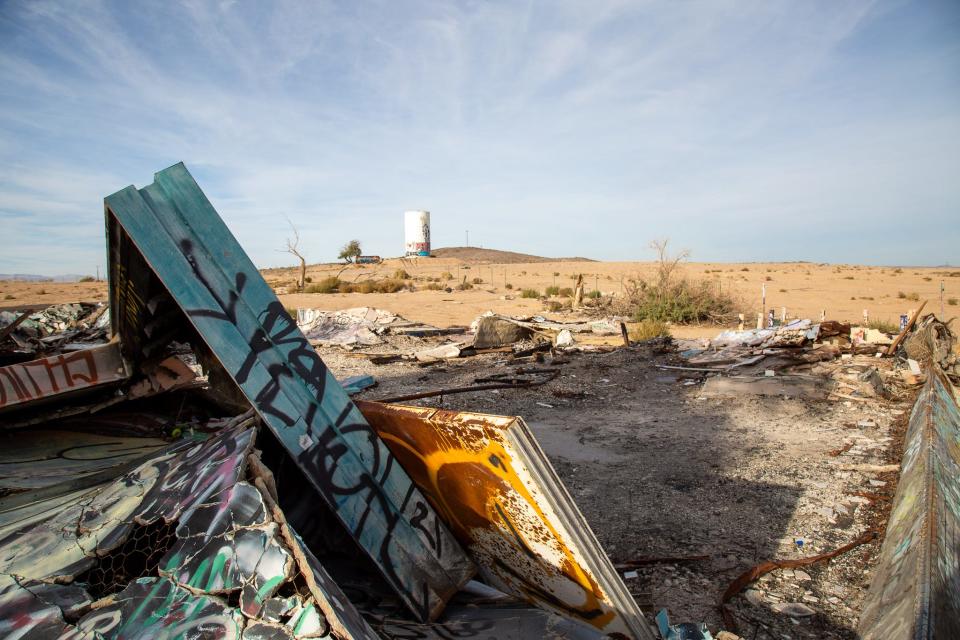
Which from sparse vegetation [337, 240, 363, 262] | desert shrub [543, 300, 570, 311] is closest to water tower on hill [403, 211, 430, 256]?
sparse vegetation [337, 240, 363, 262]

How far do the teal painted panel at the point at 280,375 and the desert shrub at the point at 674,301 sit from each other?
14740mm

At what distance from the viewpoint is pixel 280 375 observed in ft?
8.04

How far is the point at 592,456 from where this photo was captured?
5.77 meters

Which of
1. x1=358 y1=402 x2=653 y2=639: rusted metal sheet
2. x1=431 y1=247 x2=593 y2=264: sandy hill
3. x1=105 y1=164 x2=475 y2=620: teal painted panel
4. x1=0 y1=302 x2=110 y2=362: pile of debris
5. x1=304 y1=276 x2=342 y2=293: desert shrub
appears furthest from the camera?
x1=431 y1=247 x2=593 y2=264: sandy hill

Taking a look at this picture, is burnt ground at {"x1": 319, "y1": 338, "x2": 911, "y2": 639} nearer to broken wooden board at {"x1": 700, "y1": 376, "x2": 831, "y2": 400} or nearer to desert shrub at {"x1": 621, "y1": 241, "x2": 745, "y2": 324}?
broken wooden board at {"x1": 700, "y1": 376, "x2": 831, "y2": 400}

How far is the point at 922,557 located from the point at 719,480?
→ 236 cm

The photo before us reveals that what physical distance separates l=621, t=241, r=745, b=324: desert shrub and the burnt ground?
25.1ft

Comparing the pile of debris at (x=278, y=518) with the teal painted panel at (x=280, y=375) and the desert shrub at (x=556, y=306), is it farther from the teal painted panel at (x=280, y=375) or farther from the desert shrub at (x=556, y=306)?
the desert shrub at (x=556, y=306)

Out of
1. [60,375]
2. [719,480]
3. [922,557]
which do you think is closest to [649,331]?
[719,480]

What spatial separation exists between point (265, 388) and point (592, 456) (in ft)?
13.2

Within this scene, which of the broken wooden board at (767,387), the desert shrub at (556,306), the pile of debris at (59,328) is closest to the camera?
the pile of debris at (59,328)

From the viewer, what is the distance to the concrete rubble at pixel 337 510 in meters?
1.86

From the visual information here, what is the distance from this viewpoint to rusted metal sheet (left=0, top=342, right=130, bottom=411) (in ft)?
10.8

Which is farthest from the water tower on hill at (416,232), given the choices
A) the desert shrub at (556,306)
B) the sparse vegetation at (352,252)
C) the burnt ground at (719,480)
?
the burnt ground at (719,480)
